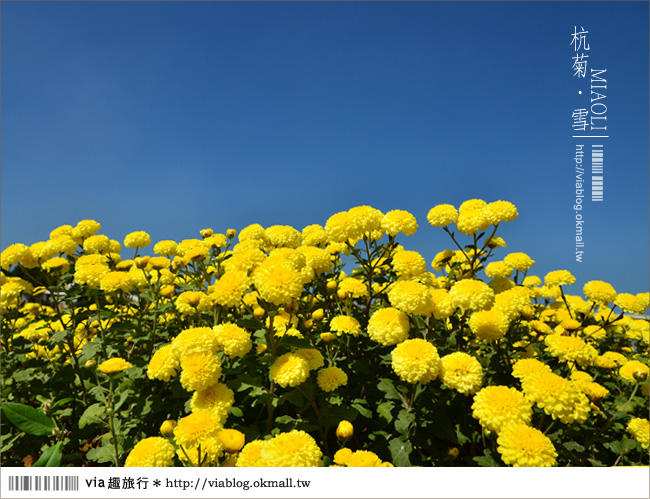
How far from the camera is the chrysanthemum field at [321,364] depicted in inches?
70.4

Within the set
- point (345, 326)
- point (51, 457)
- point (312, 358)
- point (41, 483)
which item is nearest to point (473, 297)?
point (345, 326)

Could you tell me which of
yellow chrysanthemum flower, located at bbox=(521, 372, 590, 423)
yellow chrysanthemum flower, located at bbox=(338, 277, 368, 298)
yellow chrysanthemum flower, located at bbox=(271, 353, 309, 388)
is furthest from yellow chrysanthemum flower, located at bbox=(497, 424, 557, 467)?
yellow chrysanthemum flower, located at bbox=(338, 277, 368, 298)

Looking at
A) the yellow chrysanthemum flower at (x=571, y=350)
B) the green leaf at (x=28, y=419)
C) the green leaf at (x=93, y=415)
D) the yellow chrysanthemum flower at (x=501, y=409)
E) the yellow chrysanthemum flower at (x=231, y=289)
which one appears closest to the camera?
the green leaf at (x=28, y=419)

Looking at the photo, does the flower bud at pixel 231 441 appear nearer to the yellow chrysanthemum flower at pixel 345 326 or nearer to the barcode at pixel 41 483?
the barcode at pixel 41 483

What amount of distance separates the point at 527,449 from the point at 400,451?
64cm

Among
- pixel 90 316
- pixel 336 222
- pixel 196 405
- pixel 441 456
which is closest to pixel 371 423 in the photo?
pixel 441 456

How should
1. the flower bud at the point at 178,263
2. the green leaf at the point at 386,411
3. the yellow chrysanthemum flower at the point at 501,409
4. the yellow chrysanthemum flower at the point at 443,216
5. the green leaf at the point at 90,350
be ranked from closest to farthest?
the yellow chrysanthemum flower at the point at 501,409 < the green leaf at the point at 386,411 < the green leaf at the point at 90,350 < the yellow chrysanthemum flower at the point at 443,216 < the flower bud at the point at 178,263

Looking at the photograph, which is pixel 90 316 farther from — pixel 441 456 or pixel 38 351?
pixel 441 456

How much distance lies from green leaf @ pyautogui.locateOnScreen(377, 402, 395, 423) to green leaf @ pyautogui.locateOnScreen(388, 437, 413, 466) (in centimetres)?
14

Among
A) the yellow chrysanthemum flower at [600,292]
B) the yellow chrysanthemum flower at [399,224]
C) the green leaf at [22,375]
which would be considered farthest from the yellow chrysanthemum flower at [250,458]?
the yellow chrysanthemum flower at [600,292]

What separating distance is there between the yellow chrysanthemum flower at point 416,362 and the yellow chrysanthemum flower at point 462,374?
0.22 feet

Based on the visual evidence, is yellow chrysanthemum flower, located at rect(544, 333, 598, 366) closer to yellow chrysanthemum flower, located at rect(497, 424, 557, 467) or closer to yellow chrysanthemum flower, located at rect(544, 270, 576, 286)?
yellow chrysanthemum flower, located at rect(497, 424, 557, 467)

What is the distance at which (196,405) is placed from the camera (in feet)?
6.42

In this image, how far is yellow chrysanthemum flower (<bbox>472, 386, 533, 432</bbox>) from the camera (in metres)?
1.71
